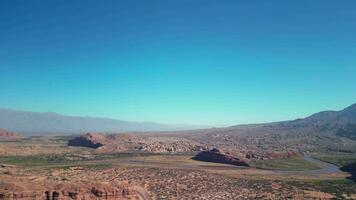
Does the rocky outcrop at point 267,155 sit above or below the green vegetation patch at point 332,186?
above

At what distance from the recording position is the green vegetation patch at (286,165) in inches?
5338

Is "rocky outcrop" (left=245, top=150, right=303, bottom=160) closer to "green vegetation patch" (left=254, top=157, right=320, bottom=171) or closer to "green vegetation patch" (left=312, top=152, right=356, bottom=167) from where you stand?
"green vegetation patch" (left=254, top=157, right=320, bottom=171)

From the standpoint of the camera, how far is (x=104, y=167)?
11100cm

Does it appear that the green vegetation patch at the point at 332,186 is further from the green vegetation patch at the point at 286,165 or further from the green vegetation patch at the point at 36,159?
the green vegetation patch at the point at 36,159

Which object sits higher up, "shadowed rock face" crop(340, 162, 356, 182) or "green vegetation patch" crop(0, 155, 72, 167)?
"green vegetation patch" crop(0, 155, 72, 167)

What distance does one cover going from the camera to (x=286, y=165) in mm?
142250

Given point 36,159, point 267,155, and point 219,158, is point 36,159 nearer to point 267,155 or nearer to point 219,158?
point 219,158

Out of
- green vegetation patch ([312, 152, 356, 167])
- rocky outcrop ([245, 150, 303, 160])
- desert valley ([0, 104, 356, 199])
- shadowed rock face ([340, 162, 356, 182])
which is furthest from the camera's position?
rocky outcrop ([245, 150, 303, 160])

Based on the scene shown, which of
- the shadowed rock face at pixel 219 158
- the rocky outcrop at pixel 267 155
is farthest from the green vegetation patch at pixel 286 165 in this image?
the shadowed rock face at pixel 219 158

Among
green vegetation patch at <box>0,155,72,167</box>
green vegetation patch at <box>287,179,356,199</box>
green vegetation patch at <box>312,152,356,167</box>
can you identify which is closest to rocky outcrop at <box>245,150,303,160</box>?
green vegetation patch at <box>312,152,356,167</box>

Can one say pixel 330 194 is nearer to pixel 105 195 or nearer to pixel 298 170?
pixel 298 170

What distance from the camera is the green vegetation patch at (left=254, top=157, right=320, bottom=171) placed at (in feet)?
445

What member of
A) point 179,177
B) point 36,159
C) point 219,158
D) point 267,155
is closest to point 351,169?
point 267,155

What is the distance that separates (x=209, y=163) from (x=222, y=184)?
47.5m
